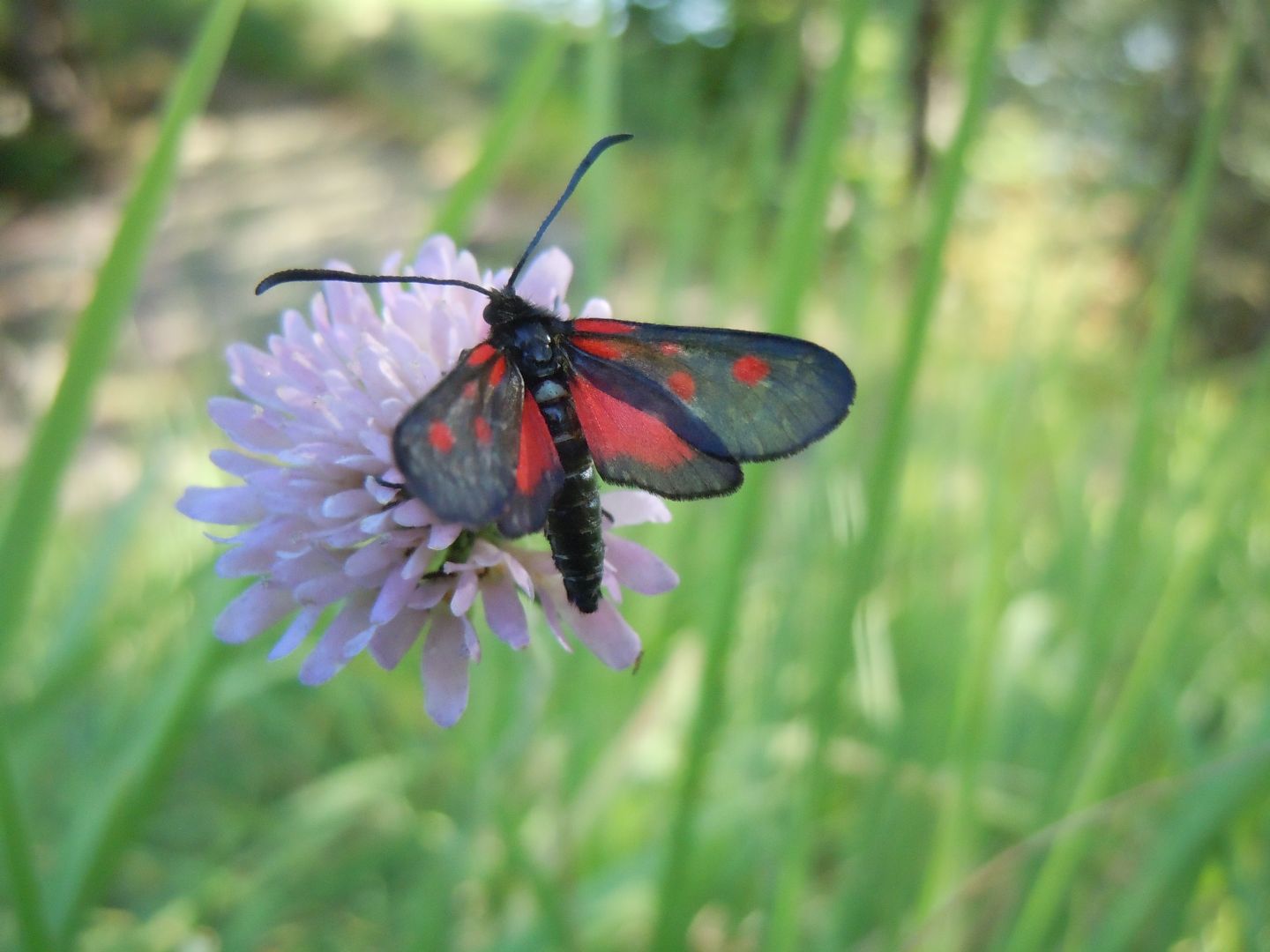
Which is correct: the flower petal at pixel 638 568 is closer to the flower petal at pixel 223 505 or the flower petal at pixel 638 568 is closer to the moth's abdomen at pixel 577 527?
the moth's abdomen at pixel 577 527

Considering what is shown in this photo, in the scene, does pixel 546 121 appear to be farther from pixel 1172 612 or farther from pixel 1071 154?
pixel 1172 612

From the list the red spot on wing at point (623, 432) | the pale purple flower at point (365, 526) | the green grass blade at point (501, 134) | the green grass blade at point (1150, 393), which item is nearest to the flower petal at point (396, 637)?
the pale purple flower at point (365, 526)

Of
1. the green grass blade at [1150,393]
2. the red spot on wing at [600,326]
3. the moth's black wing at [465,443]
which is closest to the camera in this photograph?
the moth's black wing at [465,443]

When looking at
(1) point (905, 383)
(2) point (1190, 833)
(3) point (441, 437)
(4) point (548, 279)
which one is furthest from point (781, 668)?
(3) point (441, 437)

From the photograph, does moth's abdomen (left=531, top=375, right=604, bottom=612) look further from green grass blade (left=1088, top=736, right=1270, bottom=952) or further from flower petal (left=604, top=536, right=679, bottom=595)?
green grass blade (left=1088, top=736, right=1270, bottom=952)

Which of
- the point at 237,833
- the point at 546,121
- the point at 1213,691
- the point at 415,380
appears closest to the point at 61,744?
the point at 237,833

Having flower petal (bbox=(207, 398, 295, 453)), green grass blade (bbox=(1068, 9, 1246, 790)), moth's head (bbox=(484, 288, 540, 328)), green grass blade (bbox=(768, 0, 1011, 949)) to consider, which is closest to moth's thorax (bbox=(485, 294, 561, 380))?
moth's head (bbox=(484, 288, 540, 328))
